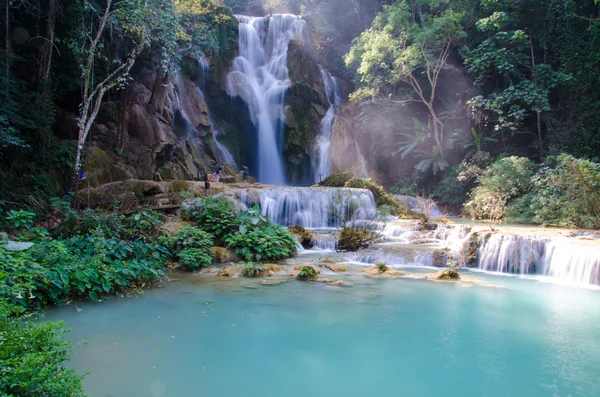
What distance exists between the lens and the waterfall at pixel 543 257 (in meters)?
8.48

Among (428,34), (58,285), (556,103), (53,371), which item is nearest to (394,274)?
(58,285)

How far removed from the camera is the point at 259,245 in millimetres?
9820

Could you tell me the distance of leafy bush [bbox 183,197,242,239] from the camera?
10.4 m

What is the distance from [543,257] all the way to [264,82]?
2011 cm

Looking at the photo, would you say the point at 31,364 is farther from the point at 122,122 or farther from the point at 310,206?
the point at 122,122

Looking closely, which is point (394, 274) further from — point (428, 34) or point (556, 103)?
point (556, 103)

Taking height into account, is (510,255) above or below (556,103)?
below

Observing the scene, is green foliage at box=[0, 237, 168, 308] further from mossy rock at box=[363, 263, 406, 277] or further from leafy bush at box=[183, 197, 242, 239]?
mossy rock at box=[363, 263, 406, 277]

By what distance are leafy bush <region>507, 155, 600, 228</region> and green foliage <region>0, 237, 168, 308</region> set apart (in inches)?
484

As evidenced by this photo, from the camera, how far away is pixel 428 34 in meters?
19.0

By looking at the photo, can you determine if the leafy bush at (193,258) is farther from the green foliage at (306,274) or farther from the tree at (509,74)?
the tree at (509,74)

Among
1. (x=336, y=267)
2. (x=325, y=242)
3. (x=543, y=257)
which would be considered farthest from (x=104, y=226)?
(x=543, y=257)

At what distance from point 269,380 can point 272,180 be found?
68.8ft

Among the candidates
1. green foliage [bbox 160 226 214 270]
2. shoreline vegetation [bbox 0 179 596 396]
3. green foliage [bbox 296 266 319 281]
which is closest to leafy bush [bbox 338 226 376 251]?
shoreline vegetation [bbox 0 179 596 396]
